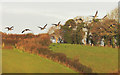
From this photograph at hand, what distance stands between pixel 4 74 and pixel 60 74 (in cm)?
401

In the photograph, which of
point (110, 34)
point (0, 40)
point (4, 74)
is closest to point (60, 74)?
point (4, 74)

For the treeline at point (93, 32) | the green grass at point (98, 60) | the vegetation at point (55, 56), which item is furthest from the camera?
the treeline at point (93, 32)

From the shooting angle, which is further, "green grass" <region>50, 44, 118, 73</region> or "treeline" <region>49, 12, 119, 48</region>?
"treeline" <region>49, 12, 119, 48</region>

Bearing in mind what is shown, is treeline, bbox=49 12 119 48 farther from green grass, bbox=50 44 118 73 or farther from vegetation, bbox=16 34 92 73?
vegetation, bbox=16 34 92 73

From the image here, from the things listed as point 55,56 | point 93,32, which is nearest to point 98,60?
point 55,56

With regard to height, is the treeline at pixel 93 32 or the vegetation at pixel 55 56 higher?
the treeline at pixel 93 32

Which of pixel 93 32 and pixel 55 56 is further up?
pixel 93 32

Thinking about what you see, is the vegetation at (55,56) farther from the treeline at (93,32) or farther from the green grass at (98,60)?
the treeline at (93,32)

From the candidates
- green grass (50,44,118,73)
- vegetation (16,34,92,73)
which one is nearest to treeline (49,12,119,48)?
green grass (50,44,118,73)

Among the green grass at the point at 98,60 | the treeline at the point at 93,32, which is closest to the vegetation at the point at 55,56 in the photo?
the green grass at the point at 98,60

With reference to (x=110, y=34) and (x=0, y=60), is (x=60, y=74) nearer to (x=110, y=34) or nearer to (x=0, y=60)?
(x=0, y=60)

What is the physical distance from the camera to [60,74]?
13180 millimetres

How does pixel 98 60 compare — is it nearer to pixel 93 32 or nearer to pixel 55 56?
pixel 55 56

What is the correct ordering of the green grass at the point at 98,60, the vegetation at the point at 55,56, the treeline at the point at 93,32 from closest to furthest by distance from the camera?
the vegetation at the point at 55,56 → the green grass at the point at 98,60 → the treeline at the point at 93,32
